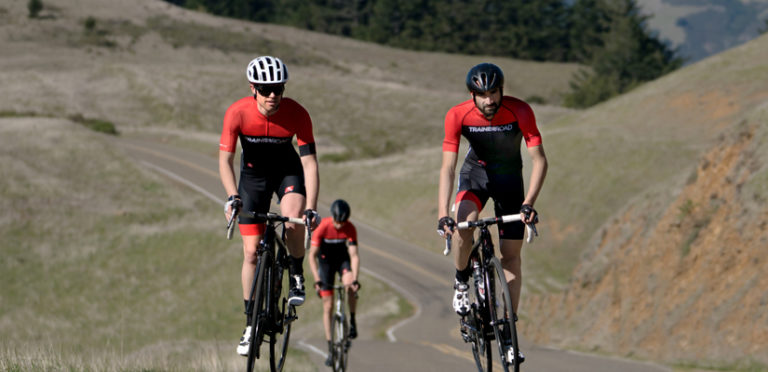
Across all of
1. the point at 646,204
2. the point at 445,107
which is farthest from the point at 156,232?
the point at 445,107

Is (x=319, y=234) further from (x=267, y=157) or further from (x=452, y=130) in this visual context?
(x=452, y=130)

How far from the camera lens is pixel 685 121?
56562mm

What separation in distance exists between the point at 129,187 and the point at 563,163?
2825cm

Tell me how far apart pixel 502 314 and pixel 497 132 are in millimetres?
2066

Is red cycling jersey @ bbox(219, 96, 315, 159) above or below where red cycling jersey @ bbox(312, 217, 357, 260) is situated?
above

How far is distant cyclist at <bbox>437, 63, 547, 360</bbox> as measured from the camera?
9.30 meters

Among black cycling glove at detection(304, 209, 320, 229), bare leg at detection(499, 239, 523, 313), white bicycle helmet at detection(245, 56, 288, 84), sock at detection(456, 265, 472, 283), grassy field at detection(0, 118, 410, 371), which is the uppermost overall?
white bicycle helmet at detection(245, 56, 288, 84)

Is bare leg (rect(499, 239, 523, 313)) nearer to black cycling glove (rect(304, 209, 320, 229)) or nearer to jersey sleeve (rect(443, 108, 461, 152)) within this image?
jersey sleeve (rect(443, 108, 461, 152))

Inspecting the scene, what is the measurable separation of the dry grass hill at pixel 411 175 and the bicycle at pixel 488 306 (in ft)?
16.2

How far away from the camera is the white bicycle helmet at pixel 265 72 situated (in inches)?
359

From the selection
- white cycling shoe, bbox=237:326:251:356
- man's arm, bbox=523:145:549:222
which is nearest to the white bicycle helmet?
white cycling shoe, bbox=237:326:251:356

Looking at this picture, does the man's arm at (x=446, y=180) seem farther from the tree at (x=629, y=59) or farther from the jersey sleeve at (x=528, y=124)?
the tree at (x=629, y=59)

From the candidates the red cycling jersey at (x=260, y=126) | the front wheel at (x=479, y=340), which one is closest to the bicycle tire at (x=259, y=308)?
the red cycling jersey at (x=260, y=126)

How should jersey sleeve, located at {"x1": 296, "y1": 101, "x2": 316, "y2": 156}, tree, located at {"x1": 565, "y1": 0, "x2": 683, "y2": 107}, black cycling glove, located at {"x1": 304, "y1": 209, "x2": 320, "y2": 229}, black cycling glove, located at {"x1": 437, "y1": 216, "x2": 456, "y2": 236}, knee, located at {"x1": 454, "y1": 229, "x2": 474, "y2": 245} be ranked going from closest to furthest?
black cycling glove, located at {"x1": 304, "y1": 209, "x2": 320, "y2": 229}
black cycling glove, located at {"x1": 437, "y1": 216, "x2": 456, "y2": 236}
jersey sleeve, located at {"x1": 296, "y1": 101, "x2": 316, "y2": 156}
knee, located at {"x1": 454, "y1": 229, "x2": 474, "y2": 245}
tree, located at {"x1": 565, "y1": 0, "x2": 683, "y2": 107}
